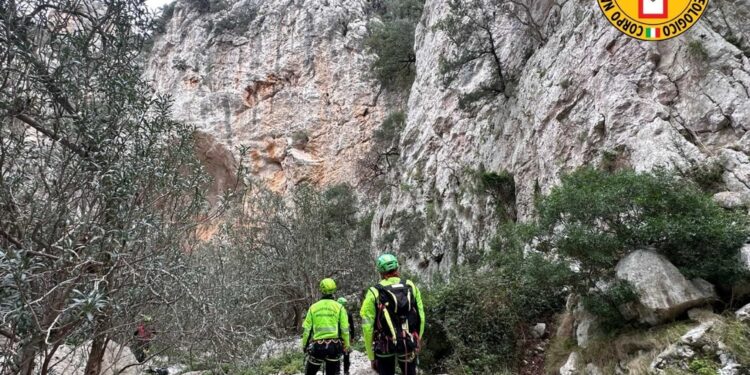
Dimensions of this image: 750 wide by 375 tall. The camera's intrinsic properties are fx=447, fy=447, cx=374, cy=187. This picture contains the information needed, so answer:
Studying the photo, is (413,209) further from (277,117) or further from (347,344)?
(277,117)

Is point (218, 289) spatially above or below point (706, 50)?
below

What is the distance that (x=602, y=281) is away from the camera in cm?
511

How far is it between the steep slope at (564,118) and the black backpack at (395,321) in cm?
444

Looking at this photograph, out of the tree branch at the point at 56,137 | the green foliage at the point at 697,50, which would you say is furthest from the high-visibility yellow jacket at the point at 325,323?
the green foliage at the point at 697,50

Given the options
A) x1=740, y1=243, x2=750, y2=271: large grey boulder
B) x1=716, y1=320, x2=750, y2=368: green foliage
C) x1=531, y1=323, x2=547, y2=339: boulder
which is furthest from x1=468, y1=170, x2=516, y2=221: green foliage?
x1=716, y1=320, x2=750, y2=368: green foliage

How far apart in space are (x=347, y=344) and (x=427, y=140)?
41.0 ft

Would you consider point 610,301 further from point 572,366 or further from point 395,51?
point 395,51

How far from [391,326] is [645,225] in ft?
9.76

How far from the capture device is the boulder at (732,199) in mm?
5536

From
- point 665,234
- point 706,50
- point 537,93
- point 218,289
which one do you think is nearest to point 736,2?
point 706,50

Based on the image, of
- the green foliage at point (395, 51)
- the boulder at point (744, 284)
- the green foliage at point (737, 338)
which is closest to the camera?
the green foliage at point (737, 338)

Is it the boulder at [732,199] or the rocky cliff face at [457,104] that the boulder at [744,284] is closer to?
the boulder at [732,199]

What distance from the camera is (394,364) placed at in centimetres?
476

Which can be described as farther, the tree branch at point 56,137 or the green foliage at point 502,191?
the green foliage at point 502,191
